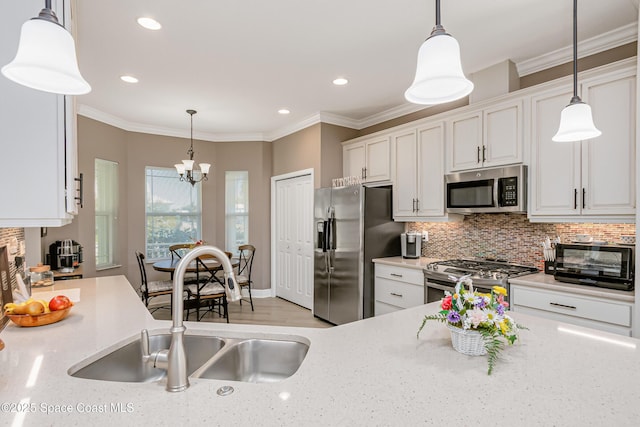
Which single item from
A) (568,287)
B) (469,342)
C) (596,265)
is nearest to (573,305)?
(568,287)

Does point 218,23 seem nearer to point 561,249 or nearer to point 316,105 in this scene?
point 316,105

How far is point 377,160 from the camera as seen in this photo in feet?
13.6

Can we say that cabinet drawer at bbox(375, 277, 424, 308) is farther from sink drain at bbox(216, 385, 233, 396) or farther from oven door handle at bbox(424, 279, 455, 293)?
sink drain at bbox(216, 385, 233, 396)

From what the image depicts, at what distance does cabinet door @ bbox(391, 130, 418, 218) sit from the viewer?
3738 millimetres

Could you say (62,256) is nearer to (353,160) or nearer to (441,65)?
(353,160)

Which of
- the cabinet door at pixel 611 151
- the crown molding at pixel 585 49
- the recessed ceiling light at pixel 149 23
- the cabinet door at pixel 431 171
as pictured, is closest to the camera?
the cabinet door at pixel 611 151

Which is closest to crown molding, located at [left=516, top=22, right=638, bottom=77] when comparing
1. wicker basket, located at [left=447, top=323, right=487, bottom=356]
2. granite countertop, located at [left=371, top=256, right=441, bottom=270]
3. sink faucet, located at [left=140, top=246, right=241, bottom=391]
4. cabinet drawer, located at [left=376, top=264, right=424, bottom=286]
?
granite countertop, located at [left=371, top=256, right=441, bottom=270]

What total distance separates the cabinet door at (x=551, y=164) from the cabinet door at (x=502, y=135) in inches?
4.5

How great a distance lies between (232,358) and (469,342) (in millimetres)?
951

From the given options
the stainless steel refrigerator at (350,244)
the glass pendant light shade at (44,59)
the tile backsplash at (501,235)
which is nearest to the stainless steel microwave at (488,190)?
the tile backsplash at (501,235)

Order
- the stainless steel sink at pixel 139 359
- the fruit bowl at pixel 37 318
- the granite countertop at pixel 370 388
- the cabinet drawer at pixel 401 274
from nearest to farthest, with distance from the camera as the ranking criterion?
1. the granite countertop at pixel 370 388
2. the stainless steel sink at pixel 139 359
3. the fruit bowl at pixel 37 318
4. the cabinet drawer at pixel 401 274

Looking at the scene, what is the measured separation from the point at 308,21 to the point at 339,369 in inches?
90.5

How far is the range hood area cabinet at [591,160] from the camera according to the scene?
2.28 meters

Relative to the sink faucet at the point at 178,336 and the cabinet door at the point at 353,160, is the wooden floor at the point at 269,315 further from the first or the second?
the sink faucet at the point at 178,336
